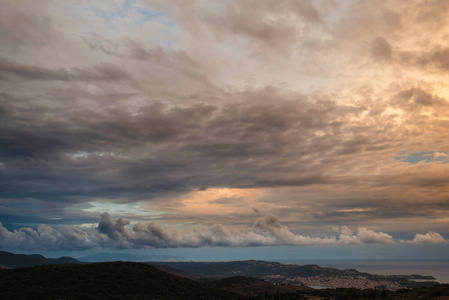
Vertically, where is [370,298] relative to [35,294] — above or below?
above

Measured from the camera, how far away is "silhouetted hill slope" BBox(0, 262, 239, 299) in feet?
308

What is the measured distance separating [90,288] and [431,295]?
3826 inches

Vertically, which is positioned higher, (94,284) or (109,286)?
(94,284)

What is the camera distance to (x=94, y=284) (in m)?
111

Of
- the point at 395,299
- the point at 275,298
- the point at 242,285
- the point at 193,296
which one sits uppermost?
the point at 395,299

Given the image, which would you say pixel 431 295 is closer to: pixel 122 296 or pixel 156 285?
pixel 122 296

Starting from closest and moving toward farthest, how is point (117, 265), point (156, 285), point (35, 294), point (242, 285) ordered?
point (35, 294) < point (156, 285) < point (117, 265) < point (242, 285)

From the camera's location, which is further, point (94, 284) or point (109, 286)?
point (109, 286)

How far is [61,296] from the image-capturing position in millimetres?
93500

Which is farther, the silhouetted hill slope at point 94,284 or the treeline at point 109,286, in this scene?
the silhouetted hill slope at point 94,284

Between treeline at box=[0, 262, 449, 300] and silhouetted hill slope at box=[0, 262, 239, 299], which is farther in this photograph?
silhouetted hill slope at box=[0, 262, 239, 299]

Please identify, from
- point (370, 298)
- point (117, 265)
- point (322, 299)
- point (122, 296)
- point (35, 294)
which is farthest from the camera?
point (117, 265)

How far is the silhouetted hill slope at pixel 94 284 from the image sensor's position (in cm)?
9394

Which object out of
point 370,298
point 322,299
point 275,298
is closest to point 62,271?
point 275,298
